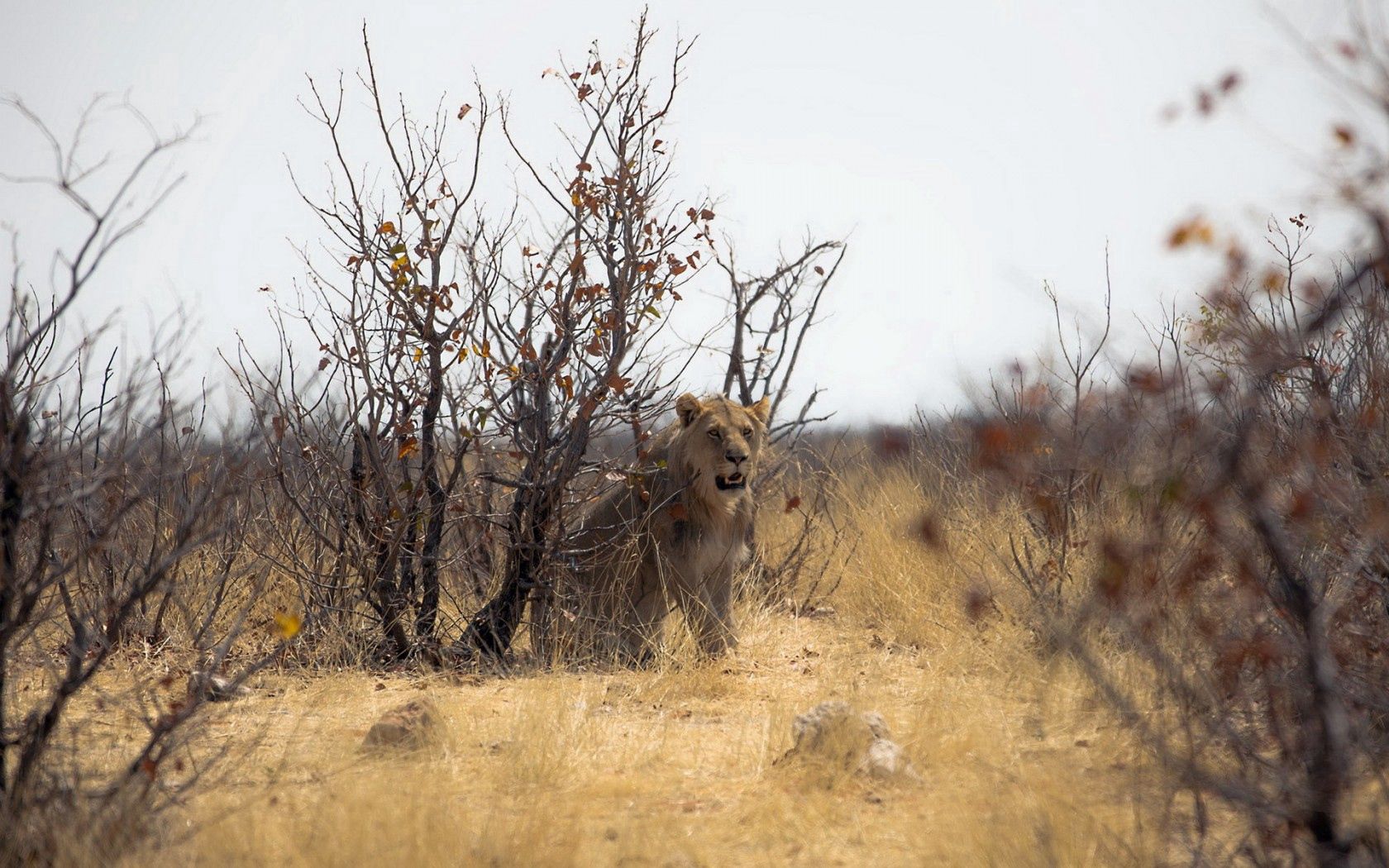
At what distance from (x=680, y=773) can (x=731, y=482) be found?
8.81 ft

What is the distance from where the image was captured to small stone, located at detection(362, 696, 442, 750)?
510cm

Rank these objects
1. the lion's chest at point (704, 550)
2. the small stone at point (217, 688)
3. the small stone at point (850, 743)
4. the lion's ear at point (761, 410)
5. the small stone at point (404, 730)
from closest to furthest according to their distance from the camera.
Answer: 1. the small stone at point (850, 743)
2. the small stone at point (404, 730)
3. the small stone at point (217, 688)
4. the lion's chest at point (704, 550)
5. the lion's ear at point (761, 410)

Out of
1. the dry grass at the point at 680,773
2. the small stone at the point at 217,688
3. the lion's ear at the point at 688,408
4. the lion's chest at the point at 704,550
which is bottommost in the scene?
the dry grass at the point at 680,773

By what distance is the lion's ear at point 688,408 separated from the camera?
7480mm

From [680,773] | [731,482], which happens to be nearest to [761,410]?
[731,482]

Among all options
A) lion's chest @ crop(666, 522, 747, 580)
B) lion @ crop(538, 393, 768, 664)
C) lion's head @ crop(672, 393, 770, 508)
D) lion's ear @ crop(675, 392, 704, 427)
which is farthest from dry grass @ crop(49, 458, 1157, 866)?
lion's ear @ crop(675, 392, 704, 427)

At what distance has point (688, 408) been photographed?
7527 mm

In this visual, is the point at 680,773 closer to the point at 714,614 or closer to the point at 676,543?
the point at 714,614

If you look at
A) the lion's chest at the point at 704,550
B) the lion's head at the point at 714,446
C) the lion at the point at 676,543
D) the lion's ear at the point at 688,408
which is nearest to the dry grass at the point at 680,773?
the lion at the point at 676,543

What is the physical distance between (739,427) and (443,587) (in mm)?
2281

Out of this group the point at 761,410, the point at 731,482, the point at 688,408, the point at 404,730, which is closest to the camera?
the point at 404,730

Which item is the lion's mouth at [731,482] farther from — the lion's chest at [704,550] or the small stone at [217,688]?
the small stone at [217,688]

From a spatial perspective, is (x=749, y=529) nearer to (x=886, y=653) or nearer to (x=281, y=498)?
(x=886, y=653)

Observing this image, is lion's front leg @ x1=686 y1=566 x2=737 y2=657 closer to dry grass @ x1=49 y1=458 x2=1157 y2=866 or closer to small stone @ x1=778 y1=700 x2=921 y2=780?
dry grass @ x1=49 y1=458 x2=1157 y2=866
